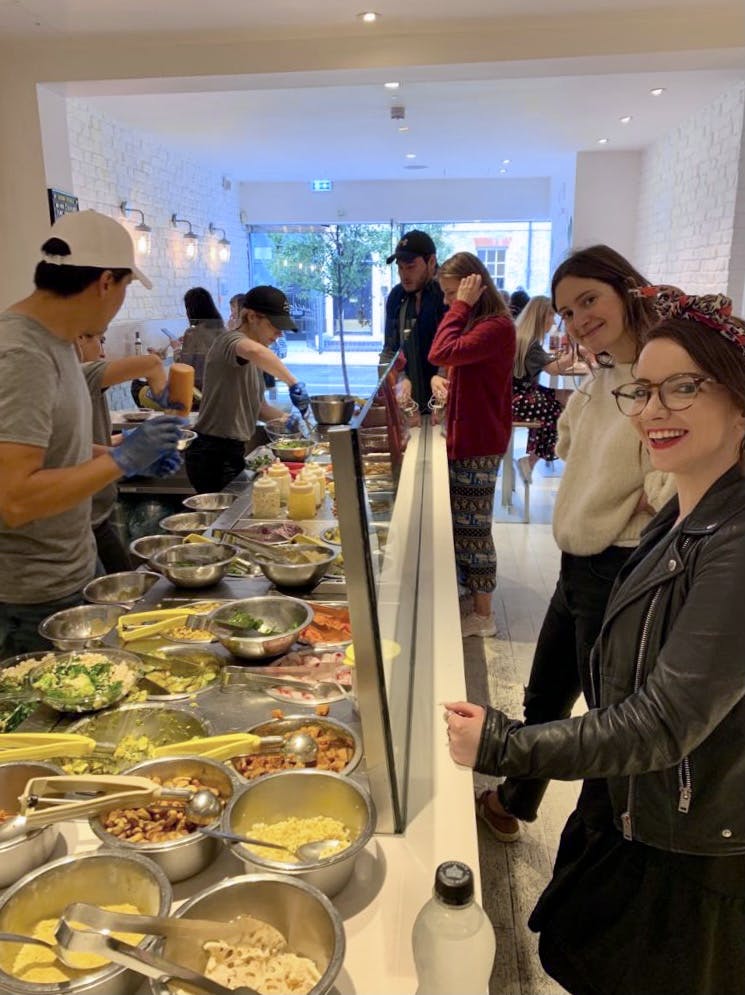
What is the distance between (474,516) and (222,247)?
8.01m

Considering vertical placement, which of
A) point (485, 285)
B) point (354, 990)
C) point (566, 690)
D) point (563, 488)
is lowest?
point (566, 690)

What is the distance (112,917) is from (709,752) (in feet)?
2.87

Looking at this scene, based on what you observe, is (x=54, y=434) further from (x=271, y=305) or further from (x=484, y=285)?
(x=484, y=285)

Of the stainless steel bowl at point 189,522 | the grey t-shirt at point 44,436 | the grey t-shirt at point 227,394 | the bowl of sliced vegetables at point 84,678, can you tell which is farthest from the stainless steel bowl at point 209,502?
the bowl of sliced vegetables at point 84,678

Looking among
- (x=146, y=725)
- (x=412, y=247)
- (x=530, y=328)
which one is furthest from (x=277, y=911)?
(x=530, y=328)

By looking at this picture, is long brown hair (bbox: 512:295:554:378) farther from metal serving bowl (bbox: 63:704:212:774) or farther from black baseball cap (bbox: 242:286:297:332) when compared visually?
metal serving bowl (bbox: 63:704:212:774)

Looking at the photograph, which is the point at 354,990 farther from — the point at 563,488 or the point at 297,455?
the point at 297,455

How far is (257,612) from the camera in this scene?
1.89 metres

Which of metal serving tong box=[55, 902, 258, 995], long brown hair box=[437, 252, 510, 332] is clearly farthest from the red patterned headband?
long brown hair box=[437, 252, 510, 332]

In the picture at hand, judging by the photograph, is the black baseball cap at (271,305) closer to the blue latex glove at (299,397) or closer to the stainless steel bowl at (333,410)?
the blue latex glove at (299,397)

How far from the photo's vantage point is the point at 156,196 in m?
8.22

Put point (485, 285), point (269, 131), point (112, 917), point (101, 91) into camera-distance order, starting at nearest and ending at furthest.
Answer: point (112, 917) → point (485, 285) → point (101, 91) → point (269, 131)

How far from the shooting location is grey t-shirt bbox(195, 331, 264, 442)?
12.6ft

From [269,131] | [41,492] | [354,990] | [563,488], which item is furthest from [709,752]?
[269,131]
